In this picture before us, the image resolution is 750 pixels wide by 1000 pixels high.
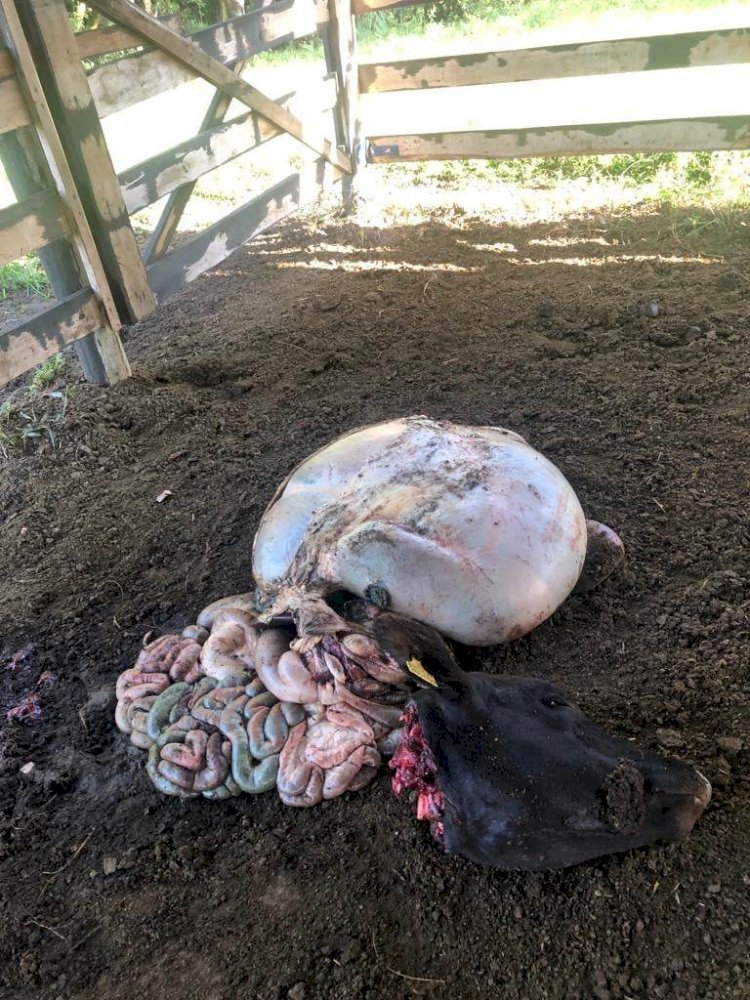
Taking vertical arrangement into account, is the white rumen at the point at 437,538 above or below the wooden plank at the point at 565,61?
below

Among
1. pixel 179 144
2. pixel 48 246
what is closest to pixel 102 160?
pixel 48 246

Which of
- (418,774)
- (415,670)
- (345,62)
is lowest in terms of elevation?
(418,774)

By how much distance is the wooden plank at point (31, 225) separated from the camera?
3777 millimetres

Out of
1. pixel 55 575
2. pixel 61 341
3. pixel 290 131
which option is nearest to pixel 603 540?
pixel 55 575

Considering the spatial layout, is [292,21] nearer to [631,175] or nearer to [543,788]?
[631,175]

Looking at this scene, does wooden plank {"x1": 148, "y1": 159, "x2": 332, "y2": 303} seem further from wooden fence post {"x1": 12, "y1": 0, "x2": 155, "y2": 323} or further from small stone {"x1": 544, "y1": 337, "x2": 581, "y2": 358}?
small stone {"x1": 544, "y1": 337, "x2": 581, "y2": 358}

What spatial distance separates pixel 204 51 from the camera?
495 centimetres

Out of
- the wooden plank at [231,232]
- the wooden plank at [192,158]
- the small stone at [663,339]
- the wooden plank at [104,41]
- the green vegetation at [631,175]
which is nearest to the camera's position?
the wooden plank at [104,41]

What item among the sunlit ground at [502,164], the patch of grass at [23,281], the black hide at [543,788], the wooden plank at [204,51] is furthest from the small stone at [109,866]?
the sunlit ground at [502,164]

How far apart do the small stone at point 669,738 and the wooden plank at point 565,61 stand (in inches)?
202

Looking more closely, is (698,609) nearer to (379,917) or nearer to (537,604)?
(537,604)

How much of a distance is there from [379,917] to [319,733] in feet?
1.83

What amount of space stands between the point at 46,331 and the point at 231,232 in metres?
1.90

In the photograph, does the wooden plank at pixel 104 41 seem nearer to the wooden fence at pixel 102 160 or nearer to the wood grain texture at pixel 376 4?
the wooden fence at pixel 102 160
